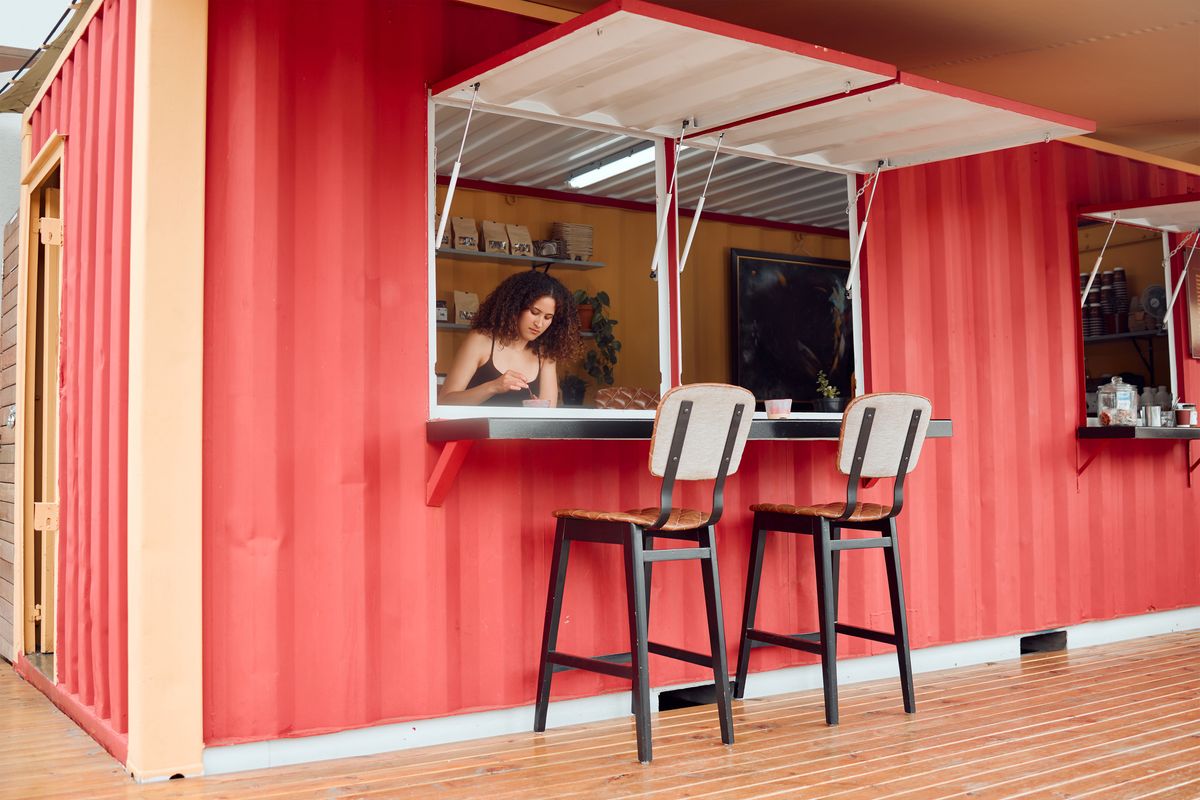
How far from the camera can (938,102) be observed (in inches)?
159

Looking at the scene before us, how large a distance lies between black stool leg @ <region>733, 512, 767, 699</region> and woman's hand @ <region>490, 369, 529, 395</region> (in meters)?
1.08

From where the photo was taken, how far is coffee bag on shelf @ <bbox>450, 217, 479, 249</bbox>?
18.7ft

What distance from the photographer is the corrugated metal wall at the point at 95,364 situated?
360 cm

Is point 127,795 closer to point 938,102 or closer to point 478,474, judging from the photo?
point 478,474

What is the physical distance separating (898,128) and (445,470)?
222 cm

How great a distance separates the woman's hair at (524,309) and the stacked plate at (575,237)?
140 centimetres

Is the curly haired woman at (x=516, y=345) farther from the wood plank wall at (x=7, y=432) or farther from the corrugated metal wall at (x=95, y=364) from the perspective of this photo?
the wood plank wall at (x=7, y=432)

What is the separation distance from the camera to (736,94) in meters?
3.93

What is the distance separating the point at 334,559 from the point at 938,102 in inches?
105

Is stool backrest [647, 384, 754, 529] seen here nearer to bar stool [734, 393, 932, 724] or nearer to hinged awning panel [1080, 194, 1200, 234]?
bar stool [734, 393, 932, 724]

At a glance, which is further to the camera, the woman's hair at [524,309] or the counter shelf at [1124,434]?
the counter shelf at [1124,434]

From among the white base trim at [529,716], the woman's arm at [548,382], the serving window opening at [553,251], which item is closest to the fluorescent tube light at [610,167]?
the serving window opening at [553,251]

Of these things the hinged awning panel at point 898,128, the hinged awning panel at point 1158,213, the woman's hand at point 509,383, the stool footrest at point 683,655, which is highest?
the hinged awning panel at point 898,128

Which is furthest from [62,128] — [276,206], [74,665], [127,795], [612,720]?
[612,720]
